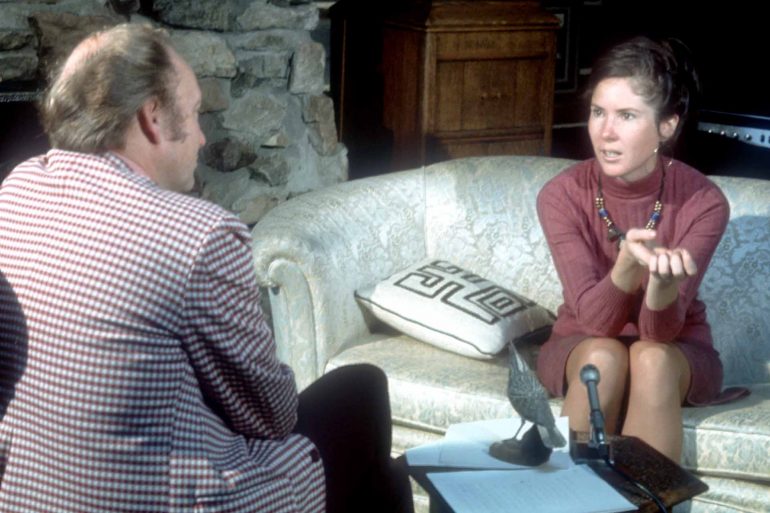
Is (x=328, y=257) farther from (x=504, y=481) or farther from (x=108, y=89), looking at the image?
(x=108, y=89)

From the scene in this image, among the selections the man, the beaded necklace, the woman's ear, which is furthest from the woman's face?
the man

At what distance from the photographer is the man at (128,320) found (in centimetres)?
141

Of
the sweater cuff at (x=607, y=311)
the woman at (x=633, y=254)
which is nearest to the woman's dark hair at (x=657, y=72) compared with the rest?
the woman at (x=633, y=254)

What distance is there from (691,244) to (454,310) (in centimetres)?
56

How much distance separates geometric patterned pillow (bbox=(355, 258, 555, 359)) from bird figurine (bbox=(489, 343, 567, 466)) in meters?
0.77

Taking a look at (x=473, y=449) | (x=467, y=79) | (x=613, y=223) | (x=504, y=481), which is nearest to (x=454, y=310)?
(x=613, y=223)

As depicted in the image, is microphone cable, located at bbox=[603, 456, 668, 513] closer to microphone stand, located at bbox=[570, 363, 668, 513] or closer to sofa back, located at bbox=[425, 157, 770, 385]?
microphone stand, located at bbox=[570, 363, 668, 513]

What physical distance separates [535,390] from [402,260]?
117cm

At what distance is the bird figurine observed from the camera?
1786 mm

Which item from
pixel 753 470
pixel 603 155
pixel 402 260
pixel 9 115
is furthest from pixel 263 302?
pixel 753 470

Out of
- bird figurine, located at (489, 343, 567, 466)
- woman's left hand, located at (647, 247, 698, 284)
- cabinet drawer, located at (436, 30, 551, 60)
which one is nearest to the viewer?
bird figurine, located at (489, 343, 567, 466)

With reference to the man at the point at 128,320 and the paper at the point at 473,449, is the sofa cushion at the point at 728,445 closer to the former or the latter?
the paper at the point at 473,449

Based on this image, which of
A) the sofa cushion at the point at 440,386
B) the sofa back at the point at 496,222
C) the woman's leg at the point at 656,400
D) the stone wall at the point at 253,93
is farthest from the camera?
the stone wall at the point at 253,93

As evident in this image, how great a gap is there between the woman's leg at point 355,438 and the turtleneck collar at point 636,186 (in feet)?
2.71
